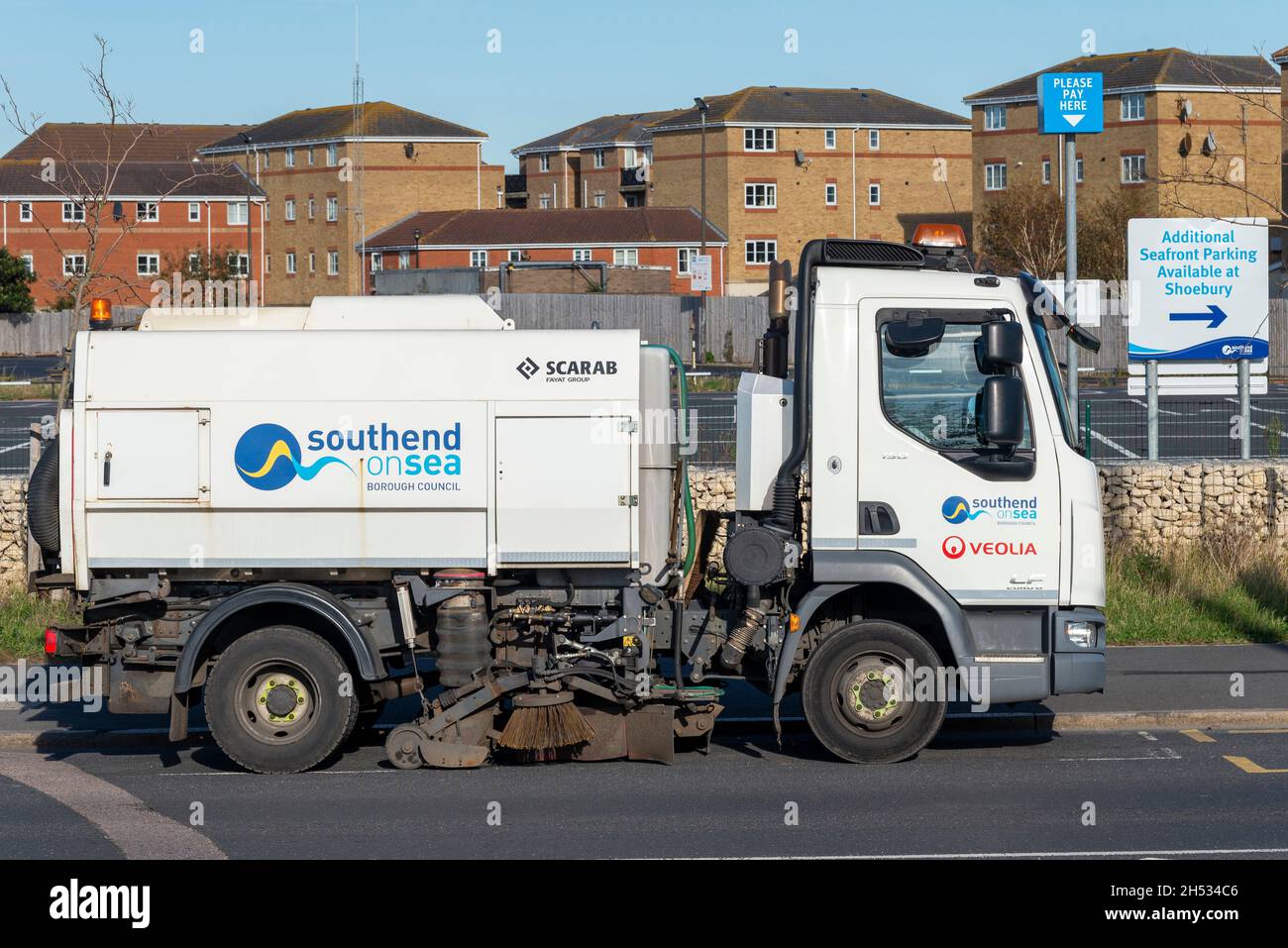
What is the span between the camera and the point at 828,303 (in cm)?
908

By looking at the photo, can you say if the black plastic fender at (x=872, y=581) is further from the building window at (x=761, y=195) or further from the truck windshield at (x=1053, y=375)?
the building window at (x=761, y=195)

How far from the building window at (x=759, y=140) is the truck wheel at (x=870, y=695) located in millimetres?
73791

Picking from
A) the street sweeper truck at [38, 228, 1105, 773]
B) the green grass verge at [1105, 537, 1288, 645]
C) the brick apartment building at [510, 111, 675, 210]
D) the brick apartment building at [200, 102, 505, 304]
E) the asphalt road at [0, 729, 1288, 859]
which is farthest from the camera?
the brick apartment building at [510, 111, 675, 210]

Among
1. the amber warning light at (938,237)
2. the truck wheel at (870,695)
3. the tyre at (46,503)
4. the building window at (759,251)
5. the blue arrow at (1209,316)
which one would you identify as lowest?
the truck wheel at (870,695)

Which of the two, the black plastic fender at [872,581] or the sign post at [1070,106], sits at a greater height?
the sign post at [1070,106]

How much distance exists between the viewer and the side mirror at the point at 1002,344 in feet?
28.5

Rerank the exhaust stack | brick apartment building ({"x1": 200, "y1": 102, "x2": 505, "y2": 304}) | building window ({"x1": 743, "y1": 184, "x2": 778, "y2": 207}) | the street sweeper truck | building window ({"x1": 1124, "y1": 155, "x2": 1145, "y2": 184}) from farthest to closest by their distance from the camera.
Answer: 1. brick apartment building ({"x1": 200, "y1": 102, "x2": 505, "y2": 304})
2. building window ({"x1": 743, "y1": 184, "x2": 778, "y2": 207})
3. building window ({"x1": 1124, "y1": 155, "x2": 1145, "y2": 184})
4. the exhaust stack
5. the street sweeper truck

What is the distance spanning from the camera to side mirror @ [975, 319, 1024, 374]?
8.67 meters

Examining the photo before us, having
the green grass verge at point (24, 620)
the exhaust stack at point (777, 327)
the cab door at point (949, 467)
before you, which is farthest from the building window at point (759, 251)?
the cab door at point (949, 467)

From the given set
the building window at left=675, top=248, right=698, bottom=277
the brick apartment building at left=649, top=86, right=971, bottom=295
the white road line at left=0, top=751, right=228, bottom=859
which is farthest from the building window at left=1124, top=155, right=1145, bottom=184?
the white road line at left=0, top=751, right=228, bottom=859

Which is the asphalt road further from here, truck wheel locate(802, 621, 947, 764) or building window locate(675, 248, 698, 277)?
building window locate(675, 248, 698, 277)

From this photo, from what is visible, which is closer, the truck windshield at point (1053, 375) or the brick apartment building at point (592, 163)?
the truck windshield at point (1053, 375)

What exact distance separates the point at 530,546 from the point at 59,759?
350 cm

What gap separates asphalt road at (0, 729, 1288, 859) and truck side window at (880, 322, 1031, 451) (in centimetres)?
199
